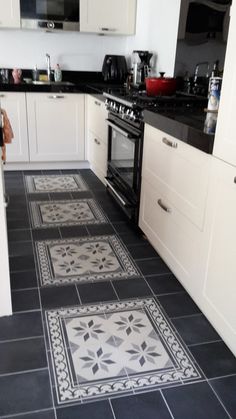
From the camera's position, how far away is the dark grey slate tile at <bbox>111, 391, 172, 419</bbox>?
53.5 inches

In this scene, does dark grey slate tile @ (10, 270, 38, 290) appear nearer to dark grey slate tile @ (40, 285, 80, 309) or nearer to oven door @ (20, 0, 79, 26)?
dark grey slate tile @ (40, 285, 80, 309)

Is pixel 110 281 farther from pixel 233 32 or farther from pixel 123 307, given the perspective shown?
pixel 233 32

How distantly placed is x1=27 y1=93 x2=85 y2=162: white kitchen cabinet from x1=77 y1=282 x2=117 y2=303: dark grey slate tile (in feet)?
7.44

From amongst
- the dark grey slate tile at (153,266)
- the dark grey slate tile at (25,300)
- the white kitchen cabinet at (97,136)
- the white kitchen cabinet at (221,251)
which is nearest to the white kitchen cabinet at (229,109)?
the white kitchen cabinet at (221,251)

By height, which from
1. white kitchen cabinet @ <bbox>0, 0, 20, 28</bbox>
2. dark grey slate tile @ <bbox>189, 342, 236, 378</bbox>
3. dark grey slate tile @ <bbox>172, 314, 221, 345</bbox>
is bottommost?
dark grey slate tile @ <bbox>189, 342, 236, 378</bbox>

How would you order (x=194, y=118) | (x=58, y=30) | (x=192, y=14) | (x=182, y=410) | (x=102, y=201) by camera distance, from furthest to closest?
(x=58, y=30), (x=102, y=201), (x=192, y=14), (x=194, y=118), (x=182, y=410)

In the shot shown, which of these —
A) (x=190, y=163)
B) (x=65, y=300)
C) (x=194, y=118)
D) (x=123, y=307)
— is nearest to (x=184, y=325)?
(x=123, y=307)

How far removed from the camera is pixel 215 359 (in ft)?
5.34

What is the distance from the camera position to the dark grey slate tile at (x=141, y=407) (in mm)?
1358

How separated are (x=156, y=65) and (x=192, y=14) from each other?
0.78 m

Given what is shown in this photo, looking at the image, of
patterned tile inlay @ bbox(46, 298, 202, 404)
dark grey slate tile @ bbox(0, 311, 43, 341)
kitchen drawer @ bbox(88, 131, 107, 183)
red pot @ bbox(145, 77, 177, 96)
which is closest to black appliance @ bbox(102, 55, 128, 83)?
kitchen drawer @ bbox(88, 131, 107, 183)

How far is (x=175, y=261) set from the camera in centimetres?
215

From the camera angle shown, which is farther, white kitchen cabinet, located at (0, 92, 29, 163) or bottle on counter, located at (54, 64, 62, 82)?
bottle on counter, located at (54, 64, 62, 82)

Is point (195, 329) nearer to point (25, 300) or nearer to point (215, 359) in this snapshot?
point (215, 359)
